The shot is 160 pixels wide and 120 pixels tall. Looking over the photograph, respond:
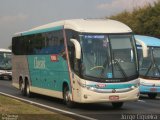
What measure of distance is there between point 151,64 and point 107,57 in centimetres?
909

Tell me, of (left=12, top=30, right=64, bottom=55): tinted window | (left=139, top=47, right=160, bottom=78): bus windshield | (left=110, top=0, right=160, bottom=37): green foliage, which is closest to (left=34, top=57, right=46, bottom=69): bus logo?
(left=12, top=30, right=64, bottom=55): tinted window

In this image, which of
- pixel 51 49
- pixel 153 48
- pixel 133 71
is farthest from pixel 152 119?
pixel 153 48

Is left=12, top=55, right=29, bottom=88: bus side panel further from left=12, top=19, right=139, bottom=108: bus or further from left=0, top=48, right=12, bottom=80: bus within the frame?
left=0, top=48, right=12, bottom=80: bus

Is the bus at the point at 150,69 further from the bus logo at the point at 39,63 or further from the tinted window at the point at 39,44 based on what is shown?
the bus logo at the point at 39,63

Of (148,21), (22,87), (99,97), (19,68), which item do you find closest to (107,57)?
(99,97)

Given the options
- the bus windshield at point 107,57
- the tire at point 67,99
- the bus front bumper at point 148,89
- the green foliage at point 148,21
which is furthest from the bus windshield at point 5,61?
the bus windshield at point 107,57

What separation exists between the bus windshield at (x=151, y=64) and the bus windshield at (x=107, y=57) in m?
8.14

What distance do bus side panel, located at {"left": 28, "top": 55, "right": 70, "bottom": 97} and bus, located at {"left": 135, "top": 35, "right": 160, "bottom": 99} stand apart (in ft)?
17.8

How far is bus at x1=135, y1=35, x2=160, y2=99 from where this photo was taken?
27.6 metres

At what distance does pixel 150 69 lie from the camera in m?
28.1

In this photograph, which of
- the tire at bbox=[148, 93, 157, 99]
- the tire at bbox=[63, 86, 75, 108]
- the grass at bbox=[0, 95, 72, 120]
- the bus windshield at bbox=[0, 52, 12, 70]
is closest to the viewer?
the grass at bbox=[0, 95, 72, 120]

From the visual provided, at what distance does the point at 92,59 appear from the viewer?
19.5m

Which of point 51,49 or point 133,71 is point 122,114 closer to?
point 133,71

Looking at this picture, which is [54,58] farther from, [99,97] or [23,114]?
[23,114]
